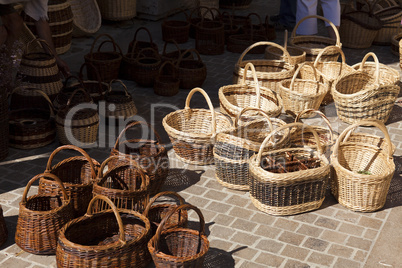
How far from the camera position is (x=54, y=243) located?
14.6 ft

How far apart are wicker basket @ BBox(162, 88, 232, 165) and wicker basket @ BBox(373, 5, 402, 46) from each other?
464cm

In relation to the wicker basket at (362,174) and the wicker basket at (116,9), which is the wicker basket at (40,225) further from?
the wicker basket at (116,9)

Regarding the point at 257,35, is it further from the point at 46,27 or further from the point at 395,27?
the point at 46,27

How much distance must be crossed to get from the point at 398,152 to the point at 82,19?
541cm

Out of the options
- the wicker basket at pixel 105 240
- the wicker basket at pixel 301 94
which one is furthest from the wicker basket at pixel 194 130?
the wicker basket at pixel 105 240

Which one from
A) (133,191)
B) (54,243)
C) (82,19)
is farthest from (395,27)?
(54,243)

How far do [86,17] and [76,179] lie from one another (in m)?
4.80

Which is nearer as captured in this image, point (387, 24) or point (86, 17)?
point (86, 17)

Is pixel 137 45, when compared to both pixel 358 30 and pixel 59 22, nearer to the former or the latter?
pixel 59 22

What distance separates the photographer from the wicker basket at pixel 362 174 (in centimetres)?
501

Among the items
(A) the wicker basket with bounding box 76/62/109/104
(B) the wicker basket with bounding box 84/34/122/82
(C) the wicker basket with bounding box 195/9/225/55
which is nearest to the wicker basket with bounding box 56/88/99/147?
(A) the wicker basket with bounding box 76/62/109/104

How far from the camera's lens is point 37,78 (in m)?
6.60

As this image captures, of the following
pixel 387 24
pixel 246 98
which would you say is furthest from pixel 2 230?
pixel 387 24

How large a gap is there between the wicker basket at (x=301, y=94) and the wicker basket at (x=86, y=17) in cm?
363
